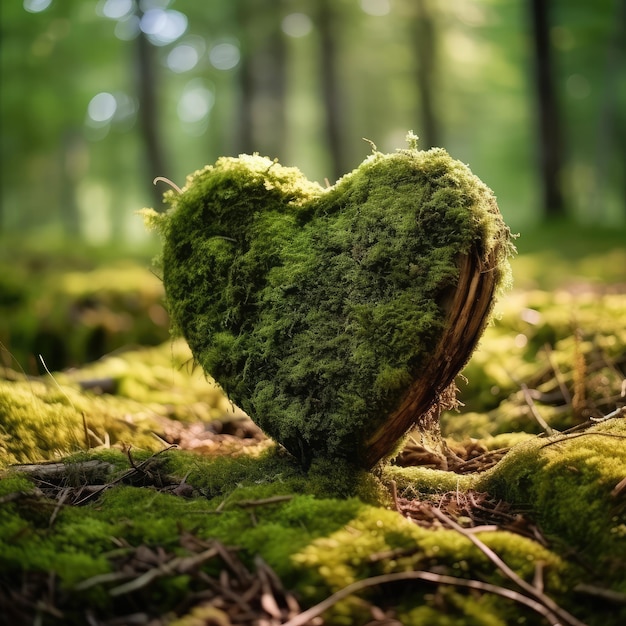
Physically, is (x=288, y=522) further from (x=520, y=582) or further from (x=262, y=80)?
(x=262, y=80)

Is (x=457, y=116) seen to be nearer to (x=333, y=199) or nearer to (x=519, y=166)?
(x=519, y=166)

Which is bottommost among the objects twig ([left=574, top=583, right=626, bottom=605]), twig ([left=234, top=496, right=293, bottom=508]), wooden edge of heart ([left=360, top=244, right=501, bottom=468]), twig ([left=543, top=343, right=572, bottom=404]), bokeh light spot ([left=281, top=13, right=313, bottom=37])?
twig ([left=543, top=343, right=572, bottom=404])

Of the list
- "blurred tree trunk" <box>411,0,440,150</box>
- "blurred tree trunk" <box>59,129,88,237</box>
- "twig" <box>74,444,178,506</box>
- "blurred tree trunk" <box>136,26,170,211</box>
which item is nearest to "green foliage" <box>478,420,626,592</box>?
"twig" <box>74,444,178,506</box>

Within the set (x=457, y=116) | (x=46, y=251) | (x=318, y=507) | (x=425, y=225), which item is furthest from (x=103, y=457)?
(x=457, y=116)

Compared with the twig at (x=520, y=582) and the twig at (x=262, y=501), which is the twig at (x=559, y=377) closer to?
the twig at (x=520, y=582)

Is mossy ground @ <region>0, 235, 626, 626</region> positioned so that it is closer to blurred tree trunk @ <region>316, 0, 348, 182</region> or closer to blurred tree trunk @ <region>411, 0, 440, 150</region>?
blurred tree trunk @ <region>316, 0, 348, 182</region>

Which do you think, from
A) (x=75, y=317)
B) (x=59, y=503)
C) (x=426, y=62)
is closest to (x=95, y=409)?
(x=59, y=503)
